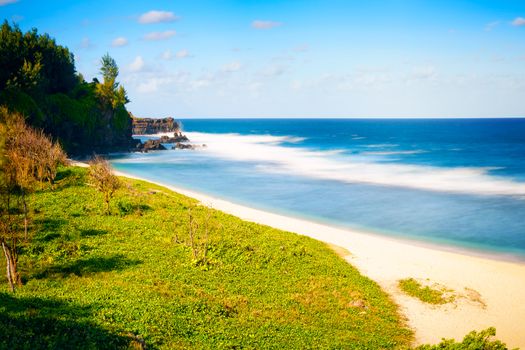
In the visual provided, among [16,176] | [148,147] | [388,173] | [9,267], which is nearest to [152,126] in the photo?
[148,147]

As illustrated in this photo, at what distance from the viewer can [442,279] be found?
27.3m

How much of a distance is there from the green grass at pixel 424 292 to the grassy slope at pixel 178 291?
2287 mm

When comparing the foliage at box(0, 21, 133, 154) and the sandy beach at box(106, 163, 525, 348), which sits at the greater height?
the foliage at box(0, 21, 133, 154)

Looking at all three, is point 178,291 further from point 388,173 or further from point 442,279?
point 388,173

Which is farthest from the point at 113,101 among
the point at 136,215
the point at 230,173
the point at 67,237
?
the point at 67,237

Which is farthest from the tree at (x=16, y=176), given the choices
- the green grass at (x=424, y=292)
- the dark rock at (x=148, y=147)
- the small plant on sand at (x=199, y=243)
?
the dark rock at (x=148, y=147)

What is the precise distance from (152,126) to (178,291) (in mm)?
177217

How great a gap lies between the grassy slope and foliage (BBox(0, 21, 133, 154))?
36.5m

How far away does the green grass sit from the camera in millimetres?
23881

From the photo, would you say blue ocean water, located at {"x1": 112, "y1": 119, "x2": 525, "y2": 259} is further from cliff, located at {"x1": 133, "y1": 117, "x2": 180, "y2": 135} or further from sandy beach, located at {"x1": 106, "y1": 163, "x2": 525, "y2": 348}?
cliff, located at {"x1": 133, "y1": 117, "x2": 180, "y2": 135}

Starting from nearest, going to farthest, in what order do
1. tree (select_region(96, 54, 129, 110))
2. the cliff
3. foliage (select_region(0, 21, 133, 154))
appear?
foliage (select_region(0, 21, 133, 154)) < tree (select_region(96, 54, 129, 110)) < the cliff

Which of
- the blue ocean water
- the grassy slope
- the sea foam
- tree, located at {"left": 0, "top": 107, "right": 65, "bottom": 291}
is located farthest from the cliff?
the grassy slope

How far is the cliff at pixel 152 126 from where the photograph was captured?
7224 inches

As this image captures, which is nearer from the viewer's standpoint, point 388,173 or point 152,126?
point 388,173
